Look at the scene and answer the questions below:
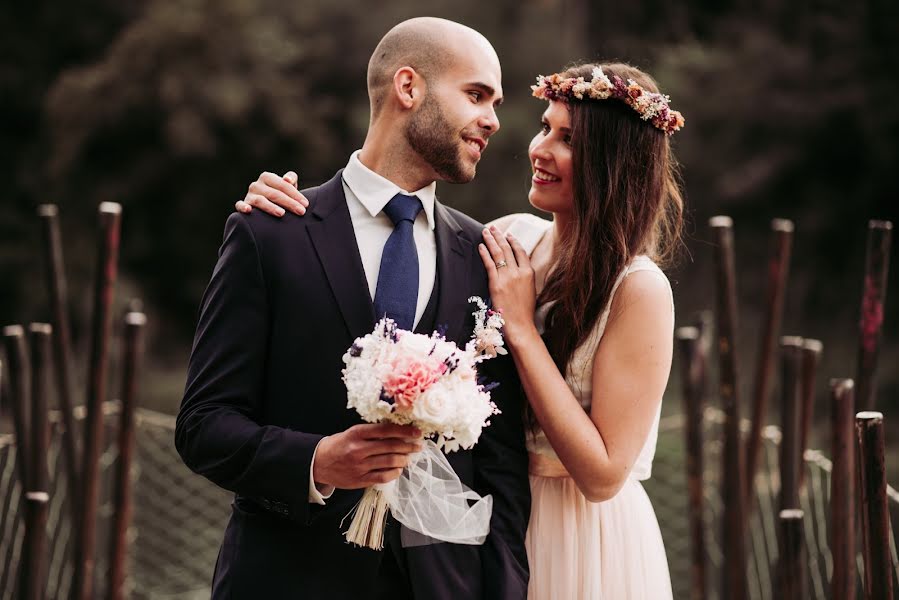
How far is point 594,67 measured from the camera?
3.20 meters

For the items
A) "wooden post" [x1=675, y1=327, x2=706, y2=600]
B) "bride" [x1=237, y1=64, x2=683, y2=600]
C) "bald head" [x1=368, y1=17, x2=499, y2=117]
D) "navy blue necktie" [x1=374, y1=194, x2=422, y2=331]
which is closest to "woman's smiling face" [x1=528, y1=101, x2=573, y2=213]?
"bride" [x1=237, y1=64, x2=683, y2=600]

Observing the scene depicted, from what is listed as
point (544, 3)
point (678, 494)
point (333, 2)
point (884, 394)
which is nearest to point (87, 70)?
point (333, 2)

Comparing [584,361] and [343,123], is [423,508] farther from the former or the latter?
[343,123]

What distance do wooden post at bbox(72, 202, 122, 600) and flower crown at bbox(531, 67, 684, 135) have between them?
1694 mm

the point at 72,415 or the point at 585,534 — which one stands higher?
the point at 72,415

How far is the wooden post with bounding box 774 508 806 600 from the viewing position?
3291 mm

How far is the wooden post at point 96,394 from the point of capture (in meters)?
3.91

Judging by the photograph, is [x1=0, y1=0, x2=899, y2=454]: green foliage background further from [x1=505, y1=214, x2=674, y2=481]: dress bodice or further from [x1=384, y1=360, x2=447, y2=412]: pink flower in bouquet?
[x1=384, y1=360, x2=447, y2=412]: pink flower in bouquet

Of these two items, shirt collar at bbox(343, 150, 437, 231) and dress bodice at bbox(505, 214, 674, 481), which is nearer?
shirt collar at bbox(343, 150, 437, 231)

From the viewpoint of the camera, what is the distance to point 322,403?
2.68 m

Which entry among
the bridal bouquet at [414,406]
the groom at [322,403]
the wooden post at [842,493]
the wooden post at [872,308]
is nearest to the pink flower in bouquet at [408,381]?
the bridal bouquet at [414,406]

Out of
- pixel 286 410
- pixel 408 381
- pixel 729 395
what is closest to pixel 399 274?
pixel 286 410

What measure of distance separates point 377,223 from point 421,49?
1.78ft

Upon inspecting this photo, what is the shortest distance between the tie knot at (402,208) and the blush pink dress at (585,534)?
21.5 inches
